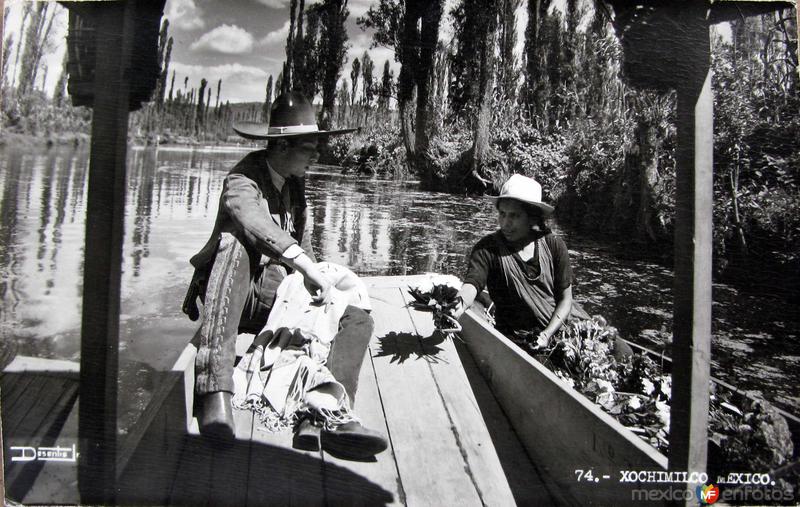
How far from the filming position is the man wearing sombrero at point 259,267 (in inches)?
69.8

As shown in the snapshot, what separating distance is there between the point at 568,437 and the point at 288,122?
4.91 feet

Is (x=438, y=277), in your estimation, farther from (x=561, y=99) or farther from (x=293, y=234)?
(x=561, y=99)

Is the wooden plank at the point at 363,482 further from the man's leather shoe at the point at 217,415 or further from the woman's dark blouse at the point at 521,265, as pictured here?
the woman's dark blouse at the point at 521,265

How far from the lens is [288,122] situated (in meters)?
1.95

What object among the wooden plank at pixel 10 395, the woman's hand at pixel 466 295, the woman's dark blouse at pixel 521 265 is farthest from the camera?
the woman's dark blouse at pixel 521 265

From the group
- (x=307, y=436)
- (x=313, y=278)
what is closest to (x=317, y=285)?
(x=313, y=278)

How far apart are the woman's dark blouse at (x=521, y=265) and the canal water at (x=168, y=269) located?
7cm

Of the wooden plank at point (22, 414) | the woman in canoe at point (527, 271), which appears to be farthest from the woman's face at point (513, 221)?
the wooden plank at point (22, 414)

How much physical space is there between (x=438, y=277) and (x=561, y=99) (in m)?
1.03

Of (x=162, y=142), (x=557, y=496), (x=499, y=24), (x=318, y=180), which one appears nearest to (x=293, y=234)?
(x=318, y=180)

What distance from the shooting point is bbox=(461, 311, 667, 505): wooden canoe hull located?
5.31 feet

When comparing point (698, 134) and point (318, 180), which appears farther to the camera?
point (318, 180)

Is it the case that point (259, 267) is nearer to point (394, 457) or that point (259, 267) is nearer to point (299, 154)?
point (299, 154)

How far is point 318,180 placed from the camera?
2.40 m
